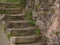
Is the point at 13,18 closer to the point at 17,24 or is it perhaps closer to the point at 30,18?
the point at 17,24

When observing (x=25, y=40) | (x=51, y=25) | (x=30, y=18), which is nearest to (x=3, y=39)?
(x=25, y=40)

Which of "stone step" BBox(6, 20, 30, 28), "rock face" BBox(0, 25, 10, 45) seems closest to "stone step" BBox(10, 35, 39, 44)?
"rock face" BBox(0, 25, 10, 45)

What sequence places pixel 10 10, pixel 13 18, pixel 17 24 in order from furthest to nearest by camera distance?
pixel 10 10, pixel 13 18, pixel 17 24

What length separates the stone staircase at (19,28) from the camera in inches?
177

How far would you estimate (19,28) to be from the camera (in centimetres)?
482

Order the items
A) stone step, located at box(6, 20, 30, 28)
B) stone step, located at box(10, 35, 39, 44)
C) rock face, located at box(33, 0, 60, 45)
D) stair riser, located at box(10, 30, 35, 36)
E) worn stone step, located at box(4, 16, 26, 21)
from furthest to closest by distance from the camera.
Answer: worn stone step, located at box(4, 16, 26, 21) < stone step, located at box(6, 20, 30, 28) < stair riser, located at box(10, 30, 35, 36) < stone step, located at box(10, 35, 39, 44) < rock face, located at box(33, 0, 60, 45)

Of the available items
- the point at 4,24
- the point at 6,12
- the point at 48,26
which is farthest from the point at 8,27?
the point at 48,26

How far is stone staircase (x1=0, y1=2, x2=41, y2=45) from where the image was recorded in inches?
177

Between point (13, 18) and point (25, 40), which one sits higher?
point (13, 18)

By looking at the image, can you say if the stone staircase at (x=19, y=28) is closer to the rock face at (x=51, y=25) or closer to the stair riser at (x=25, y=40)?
the stair riser at (x=25, y=40)

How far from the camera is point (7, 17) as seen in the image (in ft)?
16.6

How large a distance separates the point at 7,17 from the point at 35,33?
2.61 ft

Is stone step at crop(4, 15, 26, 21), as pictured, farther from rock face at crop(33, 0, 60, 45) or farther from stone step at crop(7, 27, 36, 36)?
rock face at crop(33, 0, 60, 45)

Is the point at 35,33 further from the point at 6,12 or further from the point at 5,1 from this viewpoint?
the point at 5,1
